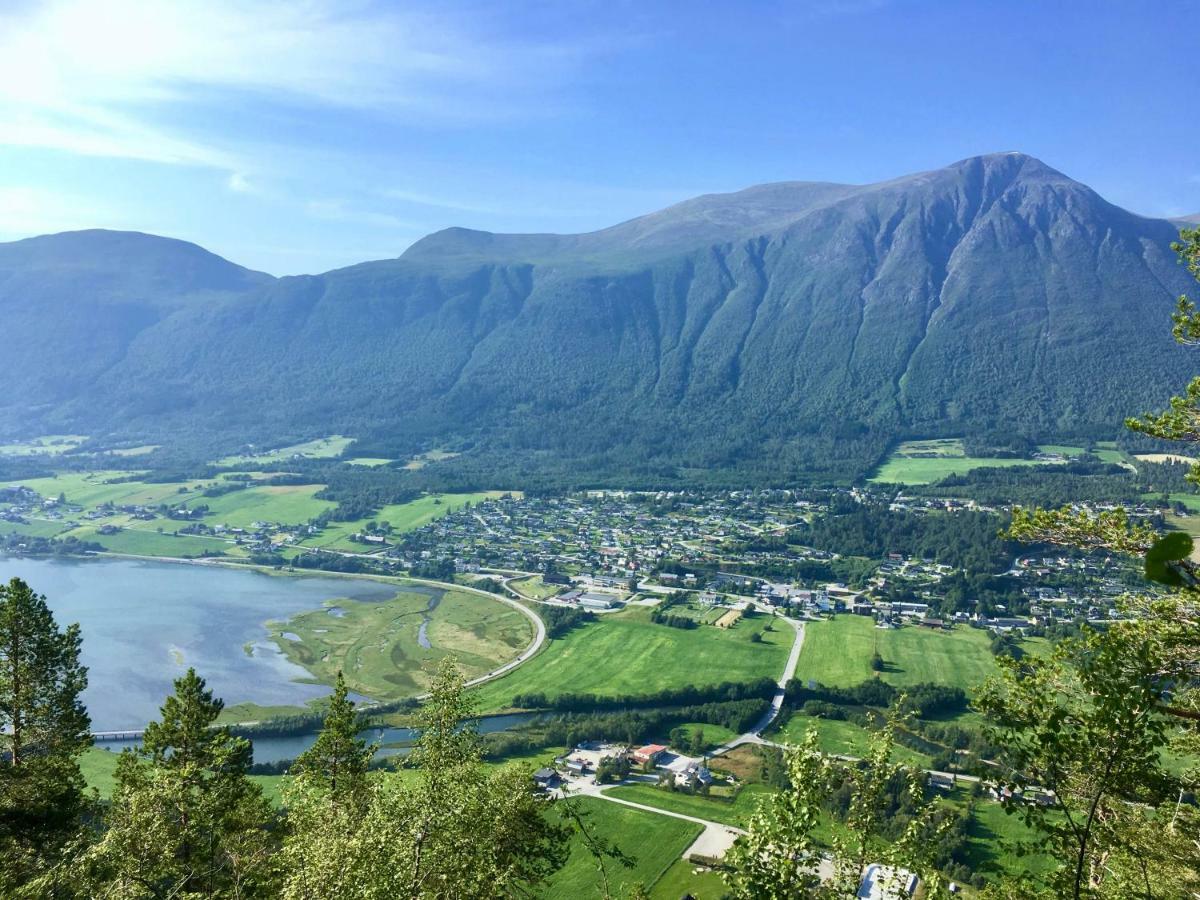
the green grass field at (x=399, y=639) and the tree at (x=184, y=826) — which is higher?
the tree at (x=184, y=826)

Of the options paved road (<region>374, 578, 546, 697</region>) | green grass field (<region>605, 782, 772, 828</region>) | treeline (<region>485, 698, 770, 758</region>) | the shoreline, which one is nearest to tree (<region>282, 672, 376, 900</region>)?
green grass field (<region>605, 782, 772, 828</region>)

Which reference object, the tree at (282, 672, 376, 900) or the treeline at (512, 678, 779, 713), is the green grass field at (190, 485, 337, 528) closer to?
the treeline at (512, 678, 779, 713)

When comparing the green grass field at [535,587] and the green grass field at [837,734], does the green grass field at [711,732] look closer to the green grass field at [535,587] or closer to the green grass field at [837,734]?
the green grass field at [837,734]

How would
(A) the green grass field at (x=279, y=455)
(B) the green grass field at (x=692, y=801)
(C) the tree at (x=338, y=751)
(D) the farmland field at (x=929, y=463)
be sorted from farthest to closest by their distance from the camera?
(A) the green grass field at (x=279, y=455) < (D) the farmland field at (x=929, y=463) < (B) the green grass field at (x=692, y=801) < (C) the tree at (x=338, y=751)

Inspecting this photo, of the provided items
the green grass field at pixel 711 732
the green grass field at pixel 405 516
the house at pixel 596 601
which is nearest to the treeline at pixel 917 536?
the house at pixel 596 601

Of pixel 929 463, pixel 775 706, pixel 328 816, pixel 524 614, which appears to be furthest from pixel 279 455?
pixel 328 816
